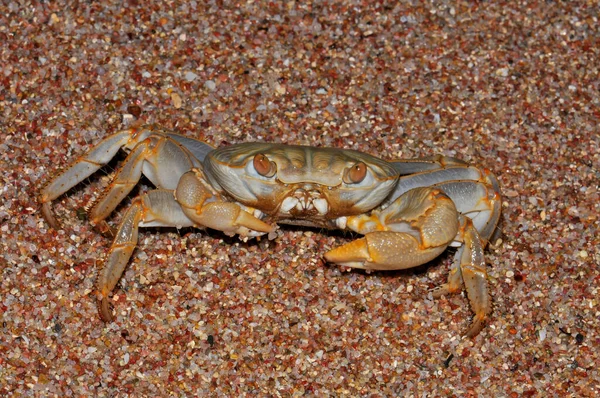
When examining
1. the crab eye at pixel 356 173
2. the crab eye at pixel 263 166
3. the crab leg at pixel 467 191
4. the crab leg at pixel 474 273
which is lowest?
the crab leg at pixel 474 273

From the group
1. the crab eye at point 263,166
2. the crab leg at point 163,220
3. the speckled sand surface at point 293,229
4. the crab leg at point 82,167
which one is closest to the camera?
the crab eye at point 263,166

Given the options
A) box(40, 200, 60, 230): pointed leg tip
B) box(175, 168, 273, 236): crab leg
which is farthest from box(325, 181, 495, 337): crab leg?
box(40, 200, 60, 230): pointed leg tip

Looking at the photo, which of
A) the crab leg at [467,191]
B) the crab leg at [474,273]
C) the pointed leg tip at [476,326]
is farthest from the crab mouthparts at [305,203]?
→ the pointed leg tip at [476,326]

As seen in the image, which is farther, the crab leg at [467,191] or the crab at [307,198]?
the crab leg at [467,191]

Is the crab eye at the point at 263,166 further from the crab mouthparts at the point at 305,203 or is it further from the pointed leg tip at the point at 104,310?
the pointed leg tip at the point at 104,310

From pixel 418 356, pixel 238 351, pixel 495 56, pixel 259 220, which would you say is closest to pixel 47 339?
pixel 238 351

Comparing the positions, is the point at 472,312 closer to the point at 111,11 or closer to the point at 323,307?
the point at 323,307

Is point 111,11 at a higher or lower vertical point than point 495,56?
higher

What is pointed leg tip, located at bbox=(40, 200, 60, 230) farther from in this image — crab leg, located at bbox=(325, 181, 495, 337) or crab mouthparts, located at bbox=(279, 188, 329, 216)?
crab leg, located at bbox=(325, 181, 495, 337)
